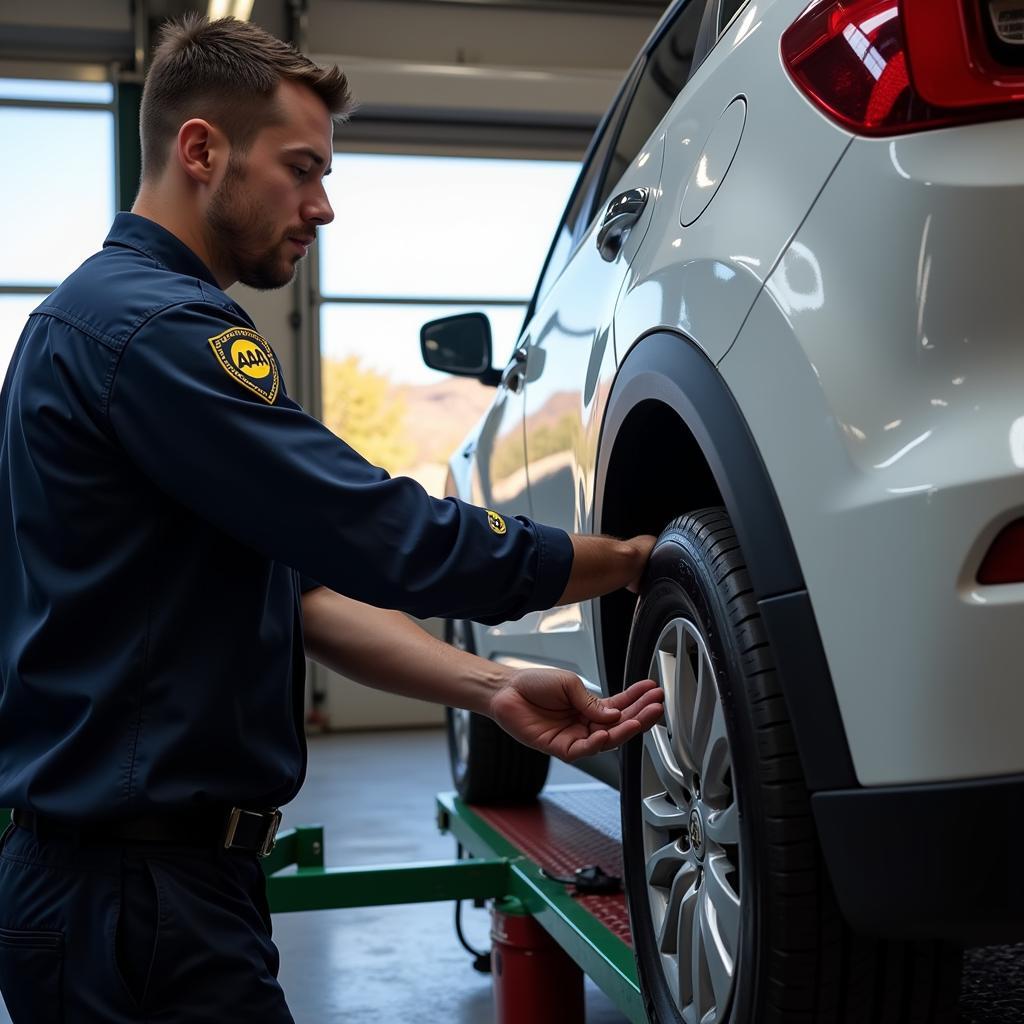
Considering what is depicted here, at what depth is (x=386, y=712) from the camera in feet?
25.3

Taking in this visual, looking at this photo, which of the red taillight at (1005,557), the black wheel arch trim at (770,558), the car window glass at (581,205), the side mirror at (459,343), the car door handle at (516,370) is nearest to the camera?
the red taillight at (1005,557)

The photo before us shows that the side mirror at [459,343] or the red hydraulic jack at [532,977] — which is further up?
the side mirror at [459,343]

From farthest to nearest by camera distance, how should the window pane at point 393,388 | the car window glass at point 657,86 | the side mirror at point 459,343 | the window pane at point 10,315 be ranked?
1. the window pane at point 393,388
2. the window pane at point 10,315
3. the side mirror at point 459,343
4. the car window glass at point 657,86

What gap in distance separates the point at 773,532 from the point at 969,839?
0.30m

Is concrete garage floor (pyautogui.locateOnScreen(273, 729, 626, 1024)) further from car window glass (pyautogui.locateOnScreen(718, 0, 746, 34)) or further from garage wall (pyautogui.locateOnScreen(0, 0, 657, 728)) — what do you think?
garage wall (pyautogui.locateOnScreen(0, 0, 657, 728))

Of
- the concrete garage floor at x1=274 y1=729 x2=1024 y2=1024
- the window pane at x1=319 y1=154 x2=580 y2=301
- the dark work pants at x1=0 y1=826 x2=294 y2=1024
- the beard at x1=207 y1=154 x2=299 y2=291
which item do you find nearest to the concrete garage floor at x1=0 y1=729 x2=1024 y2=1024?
the concrete garage floor at x1=274 y1=729 x2=1024 y2=1024

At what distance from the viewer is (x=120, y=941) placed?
1.26 m

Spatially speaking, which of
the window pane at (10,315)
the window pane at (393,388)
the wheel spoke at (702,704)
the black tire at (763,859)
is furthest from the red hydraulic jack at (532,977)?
the window pane at (10,315)

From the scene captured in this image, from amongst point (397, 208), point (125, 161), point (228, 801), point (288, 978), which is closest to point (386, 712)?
point (397, 208)

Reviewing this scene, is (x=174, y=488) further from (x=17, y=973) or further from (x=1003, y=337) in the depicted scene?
(x=1003, y=337)

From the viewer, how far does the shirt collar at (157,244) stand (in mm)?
1402

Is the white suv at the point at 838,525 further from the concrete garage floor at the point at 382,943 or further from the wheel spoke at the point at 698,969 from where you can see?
the concrete garage floor at the point at 382,943

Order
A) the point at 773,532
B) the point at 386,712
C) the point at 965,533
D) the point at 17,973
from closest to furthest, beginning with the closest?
the point at 965,533 → the point at 773,532 → the point at 17,973 → the point at 386,712

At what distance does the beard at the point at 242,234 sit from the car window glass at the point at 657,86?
73cm
